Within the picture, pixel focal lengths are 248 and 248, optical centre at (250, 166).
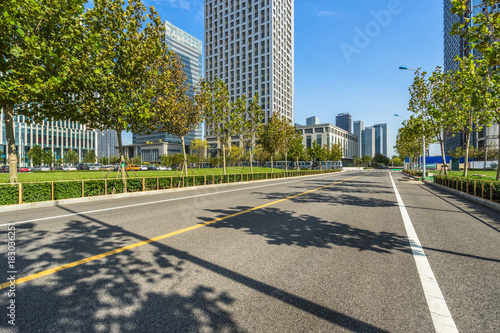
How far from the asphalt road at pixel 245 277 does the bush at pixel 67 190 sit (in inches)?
186

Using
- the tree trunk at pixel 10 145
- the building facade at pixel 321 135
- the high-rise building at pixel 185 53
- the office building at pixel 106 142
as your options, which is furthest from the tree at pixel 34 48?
the office building at pixel 106 142

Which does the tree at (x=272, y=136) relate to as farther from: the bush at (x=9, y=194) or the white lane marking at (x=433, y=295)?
the white lane marking at (x=433, y=295)

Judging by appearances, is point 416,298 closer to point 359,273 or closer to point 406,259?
point 359,273

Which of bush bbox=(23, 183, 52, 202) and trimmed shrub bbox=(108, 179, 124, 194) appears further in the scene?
trimmed shrub bbox=(108, 179, 124, 194)

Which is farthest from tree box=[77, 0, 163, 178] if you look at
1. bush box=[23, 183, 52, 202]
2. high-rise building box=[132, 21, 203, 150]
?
high-rise building box=[132, 21, 203, 150]

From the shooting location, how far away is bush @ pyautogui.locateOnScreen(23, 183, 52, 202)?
10125 millimetres

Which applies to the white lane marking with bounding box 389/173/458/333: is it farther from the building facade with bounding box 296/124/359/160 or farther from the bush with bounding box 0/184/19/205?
the building facade with bounding box 296/124/359/160

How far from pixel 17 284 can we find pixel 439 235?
26.5 feet

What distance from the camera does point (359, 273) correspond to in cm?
376

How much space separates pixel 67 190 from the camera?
37.4 feet

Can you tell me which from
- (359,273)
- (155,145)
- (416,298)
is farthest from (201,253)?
(155,145)

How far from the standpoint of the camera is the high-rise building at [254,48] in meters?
99.2

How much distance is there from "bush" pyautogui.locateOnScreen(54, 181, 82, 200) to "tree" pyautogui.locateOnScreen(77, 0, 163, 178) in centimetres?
272

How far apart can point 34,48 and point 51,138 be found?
4804 inches
